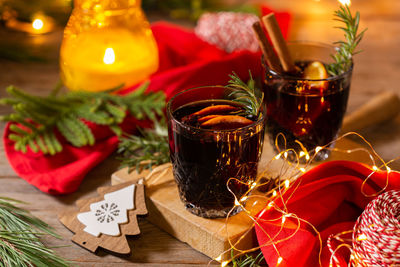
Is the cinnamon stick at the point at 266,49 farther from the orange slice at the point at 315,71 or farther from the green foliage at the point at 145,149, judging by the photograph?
the green foliage at the point at 145,149

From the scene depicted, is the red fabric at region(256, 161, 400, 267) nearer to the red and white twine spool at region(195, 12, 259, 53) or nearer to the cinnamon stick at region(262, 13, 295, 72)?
the cinnamon stick at region(262, 13, 295, 72)

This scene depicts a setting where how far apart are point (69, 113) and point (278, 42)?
450 mm

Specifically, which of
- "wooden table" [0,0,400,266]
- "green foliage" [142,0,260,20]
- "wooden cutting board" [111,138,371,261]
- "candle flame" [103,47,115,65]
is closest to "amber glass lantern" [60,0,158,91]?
"candle flame" [103,47,115,65]

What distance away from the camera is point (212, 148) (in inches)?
29.0

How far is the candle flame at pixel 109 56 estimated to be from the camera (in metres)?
1.18

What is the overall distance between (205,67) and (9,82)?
505 millimetres

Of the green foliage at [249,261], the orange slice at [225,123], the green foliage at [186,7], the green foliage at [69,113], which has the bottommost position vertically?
the green foliage at [249,261]

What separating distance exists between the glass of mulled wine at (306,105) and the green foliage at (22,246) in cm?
41

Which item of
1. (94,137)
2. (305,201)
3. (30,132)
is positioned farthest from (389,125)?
(30,132)

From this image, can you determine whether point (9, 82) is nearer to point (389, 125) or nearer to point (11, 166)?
point (11, 166)

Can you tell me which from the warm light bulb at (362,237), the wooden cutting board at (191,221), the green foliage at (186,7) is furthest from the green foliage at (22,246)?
the green foliage at (186,7)

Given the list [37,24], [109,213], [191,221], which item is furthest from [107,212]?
[37,24]

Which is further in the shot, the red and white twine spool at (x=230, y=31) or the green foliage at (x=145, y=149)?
the red and white twine spool at (x=230, y=31)

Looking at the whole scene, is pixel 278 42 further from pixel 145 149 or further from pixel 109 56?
pixel 109 56
